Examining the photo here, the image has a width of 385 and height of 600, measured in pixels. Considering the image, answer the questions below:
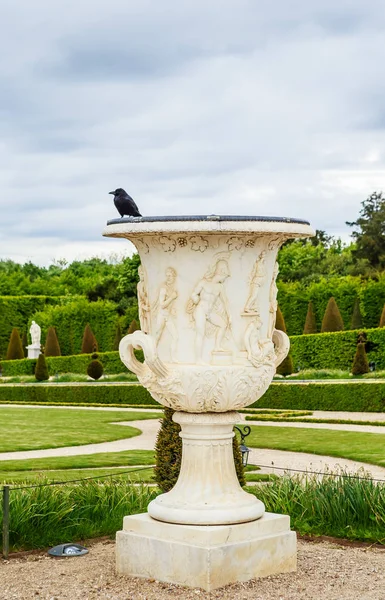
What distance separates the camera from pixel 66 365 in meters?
36.6

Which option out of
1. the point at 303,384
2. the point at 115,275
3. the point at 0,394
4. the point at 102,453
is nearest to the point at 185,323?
the point at 102,453

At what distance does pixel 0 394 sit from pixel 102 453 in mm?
16936

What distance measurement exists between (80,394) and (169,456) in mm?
20329

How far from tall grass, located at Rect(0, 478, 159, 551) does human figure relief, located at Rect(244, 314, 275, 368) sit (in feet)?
7.15

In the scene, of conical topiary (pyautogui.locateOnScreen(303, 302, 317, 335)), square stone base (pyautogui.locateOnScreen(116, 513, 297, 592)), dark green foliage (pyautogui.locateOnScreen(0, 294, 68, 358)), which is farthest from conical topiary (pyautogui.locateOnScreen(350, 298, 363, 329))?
square stone base (pyautogui.locateOnScreen(116, 513, 297, 592))

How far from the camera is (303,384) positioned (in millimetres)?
23750

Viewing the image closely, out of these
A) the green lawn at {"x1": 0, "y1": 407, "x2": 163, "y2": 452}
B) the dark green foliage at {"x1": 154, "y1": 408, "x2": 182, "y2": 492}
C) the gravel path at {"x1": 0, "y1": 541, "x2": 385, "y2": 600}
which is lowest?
the green lawn at {"x1": 0, "y1": 407, "x2": 163, "y2": 452}

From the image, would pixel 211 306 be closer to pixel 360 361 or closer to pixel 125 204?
pixel 125 204

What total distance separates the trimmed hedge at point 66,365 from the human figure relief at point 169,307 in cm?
2781

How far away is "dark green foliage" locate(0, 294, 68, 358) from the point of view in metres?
45.9

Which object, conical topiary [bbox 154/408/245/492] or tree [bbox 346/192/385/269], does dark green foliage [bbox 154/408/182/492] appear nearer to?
conical topiary [bbox 154/408/245/492]

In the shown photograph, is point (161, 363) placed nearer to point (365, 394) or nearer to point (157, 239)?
point (157, 239)

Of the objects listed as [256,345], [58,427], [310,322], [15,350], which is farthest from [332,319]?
[256,345]

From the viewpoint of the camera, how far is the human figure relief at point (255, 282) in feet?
20.2
